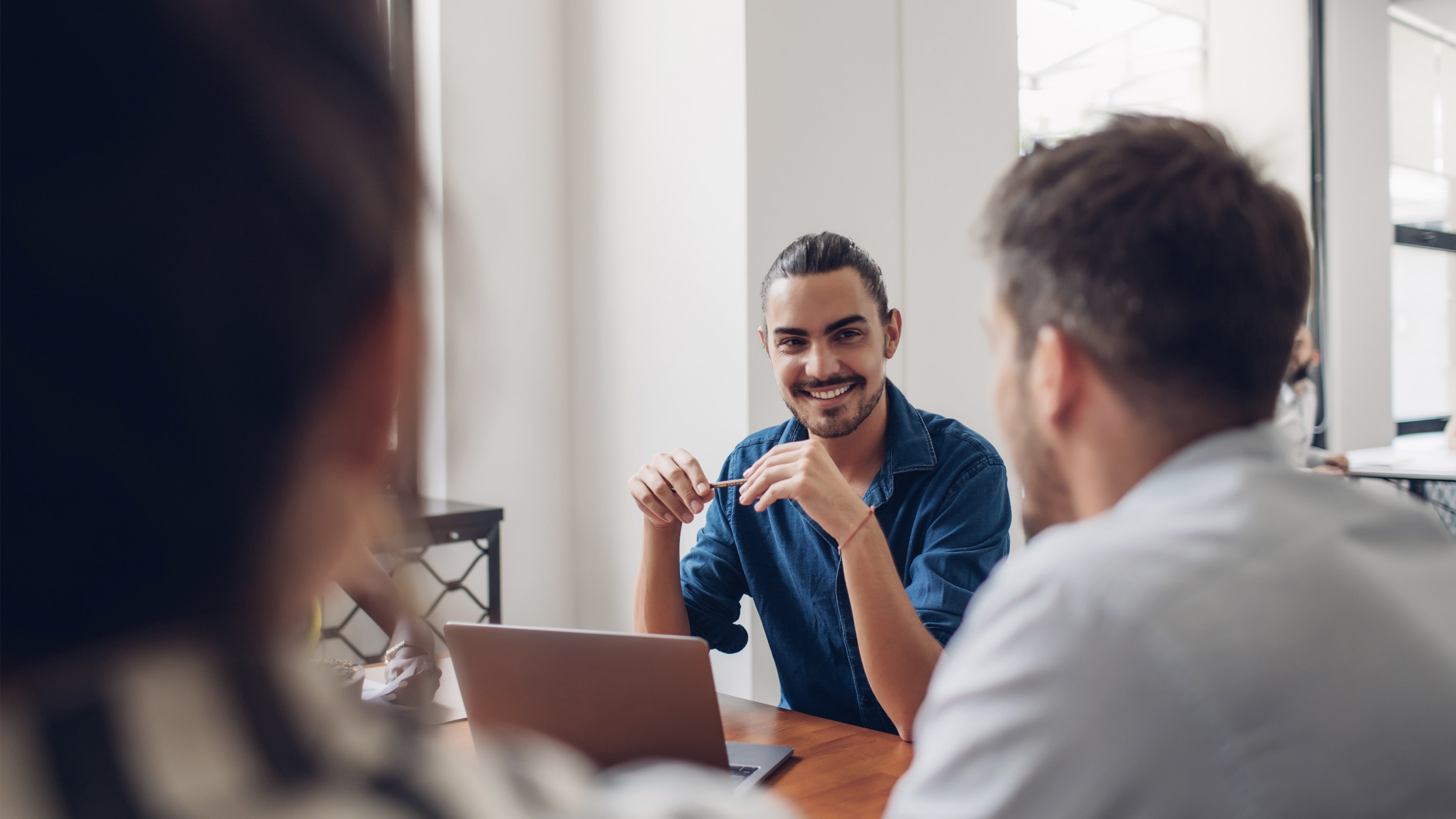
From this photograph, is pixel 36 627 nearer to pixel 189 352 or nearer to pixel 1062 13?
pixel 189 352

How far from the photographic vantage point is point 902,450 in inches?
68.4

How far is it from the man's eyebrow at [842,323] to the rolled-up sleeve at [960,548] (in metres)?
0.34

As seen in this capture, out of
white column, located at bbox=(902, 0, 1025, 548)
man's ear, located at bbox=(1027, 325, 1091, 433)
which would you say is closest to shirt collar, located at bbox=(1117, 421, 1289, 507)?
man's ear, located at bbox=(1027, 325, 1091, 433)

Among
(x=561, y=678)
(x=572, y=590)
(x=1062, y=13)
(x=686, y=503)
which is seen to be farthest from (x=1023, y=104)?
(x=561, y=678)

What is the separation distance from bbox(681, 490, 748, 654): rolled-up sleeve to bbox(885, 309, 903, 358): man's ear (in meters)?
0.42

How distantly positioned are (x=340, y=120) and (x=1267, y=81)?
5.90 meters

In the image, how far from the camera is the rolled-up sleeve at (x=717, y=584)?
181 cm

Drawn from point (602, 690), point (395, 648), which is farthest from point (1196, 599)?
point (395, 648)

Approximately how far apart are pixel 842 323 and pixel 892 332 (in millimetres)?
196

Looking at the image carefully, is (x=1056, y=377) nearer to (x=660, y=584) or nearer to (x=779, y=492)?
(x=779, y=492)

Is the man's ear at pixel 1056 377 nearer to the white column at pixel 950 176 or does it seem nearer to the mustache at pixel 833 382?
the mustache at pixel 833 382

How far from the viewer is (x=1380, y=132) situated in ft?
17.6

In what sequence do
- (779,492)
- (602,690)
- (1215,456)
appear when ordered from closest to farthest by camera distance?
(1215,456)
(602,690)
(779,492)

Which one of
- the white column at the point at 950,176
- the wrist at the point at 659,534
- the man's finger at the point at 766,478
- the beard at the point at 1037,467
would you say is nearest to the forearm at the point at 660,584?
the wrist at the point at 659,534
